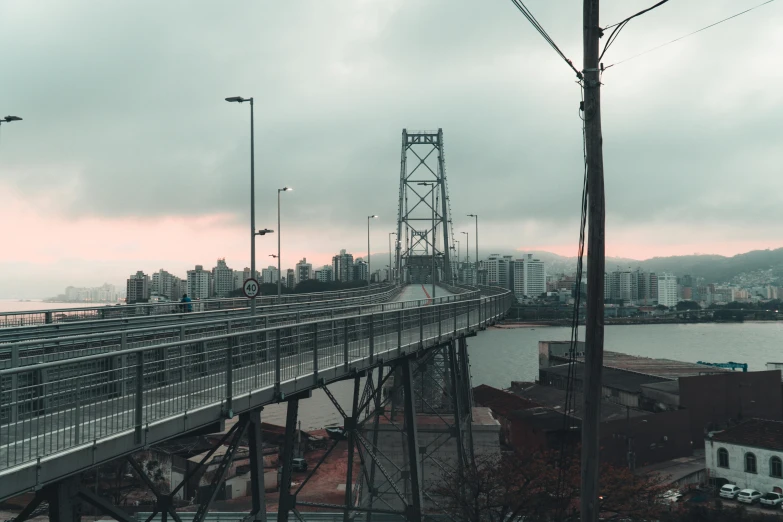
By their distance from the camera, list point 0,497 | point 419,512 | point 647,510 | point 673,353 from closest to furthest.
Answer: point 0,497, point 419,512, point 647,510, point 673,353

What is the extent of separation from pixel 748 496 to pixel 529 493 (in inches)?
649

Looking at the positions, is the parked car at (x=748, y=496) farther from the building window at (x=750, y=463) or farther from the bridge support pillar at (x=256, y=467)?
the bridge support pillar at (x=256, y=467)

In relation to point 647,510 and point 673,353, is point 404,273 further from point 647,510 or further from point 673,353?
point 647,510

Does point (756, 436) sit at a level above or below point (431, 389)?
below

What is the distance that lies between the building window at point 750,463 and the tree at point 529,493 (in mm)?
12378

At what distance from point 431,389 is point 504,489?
13.0 metres

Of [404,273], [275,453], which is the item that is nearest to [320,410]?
[275,453]

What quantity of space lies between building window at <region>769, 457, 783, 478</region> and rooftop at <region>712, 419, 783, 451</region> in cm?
52

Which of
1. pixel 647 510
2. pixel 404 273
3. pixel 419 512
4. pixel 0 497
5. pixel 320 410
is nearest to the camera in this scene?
pixel 0 497

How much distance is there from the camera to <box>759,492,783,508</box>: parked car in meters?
26.9

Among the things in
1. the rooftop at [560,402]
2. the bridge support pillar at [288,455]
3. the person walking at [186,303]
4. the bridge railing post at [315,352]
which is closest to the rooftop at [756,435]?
the rooftop at [560,402]

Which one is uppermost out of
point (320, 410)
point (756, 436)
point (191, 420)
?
point (191, 420)

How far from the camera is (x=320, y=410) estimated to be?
53625mm

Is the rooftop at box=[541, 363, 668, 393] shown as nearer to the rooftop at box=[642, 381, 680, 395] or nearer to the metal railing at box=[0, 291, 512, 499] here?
the rooftop at box=[642, 381, 680, 395]
